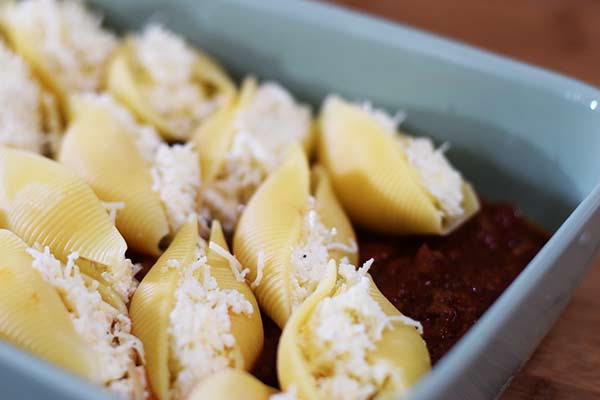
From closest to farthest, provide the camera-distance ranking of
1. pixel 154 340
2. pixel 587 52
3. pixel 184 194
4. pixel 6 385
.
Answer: pixel 6 385
pixel 154 340
pixel 184 194
pixel 587 52

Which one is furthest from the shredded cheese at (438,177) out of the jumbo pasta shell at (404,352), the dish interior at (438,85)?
the jumbo pasta shell at (404,352)

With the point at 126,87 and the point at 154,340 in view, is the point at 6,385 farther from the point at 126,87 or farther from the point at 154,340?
the point at 126,87

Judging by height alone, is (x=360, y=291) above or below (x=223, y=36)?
below

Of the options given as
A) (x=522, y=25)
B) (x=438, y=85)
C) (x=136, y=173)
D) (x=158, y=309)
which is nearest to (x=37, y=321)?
(x=158, y=309)

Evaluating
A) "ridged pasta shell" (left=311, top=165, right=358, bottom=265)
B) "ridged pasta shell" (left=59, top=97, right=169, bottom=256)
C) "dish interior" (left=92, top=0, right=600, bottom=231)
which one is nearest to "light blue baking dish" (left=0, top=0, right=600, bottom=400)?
"dish interior" (left=92, top=0, right=600, bottom=231)

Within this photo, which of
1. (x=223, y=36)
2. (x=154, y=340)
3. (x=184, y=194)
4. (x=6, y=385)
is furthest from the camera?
(x=223, y=36)

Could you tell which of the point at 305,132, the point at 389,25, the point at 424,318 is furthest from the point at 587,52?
the point at 424,318

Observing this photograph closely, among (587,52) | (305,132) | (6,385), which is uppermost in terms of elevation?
(587,52)

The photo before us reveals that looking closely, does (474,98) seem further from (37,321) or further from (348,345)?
(37,321)
